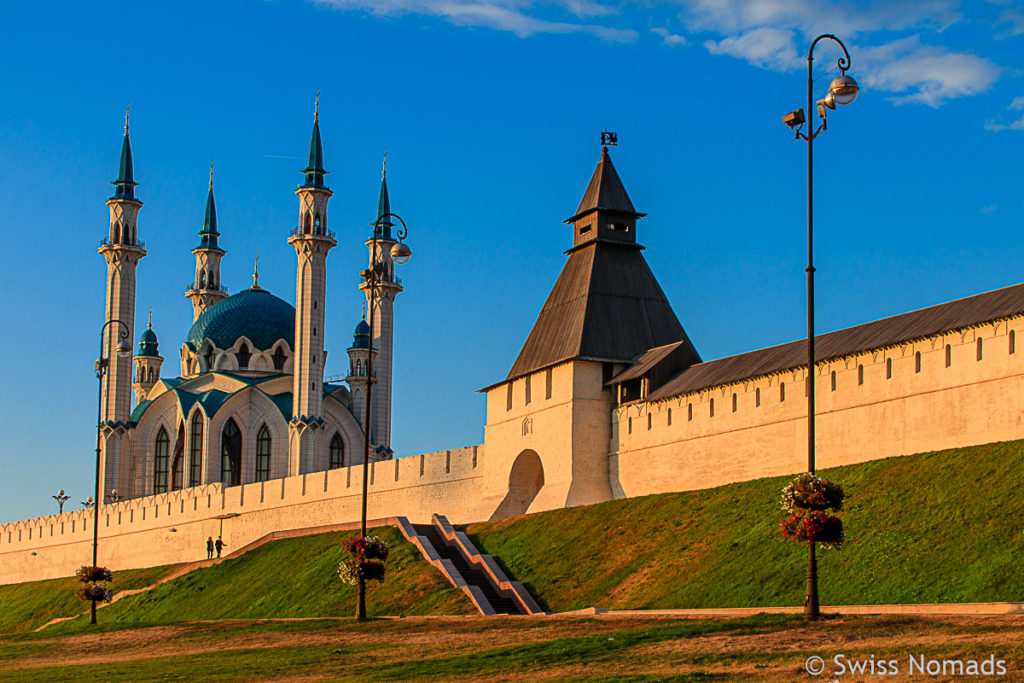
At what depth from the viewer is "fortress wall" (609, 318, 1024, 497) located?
2944 cm

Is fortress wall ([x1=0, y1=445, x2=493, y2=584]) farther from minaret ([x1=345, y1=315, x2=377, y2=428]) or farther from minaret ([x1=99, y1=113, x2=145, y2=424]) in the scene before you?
minaret ([x1=345, y1=315, x2=377, y2=428])

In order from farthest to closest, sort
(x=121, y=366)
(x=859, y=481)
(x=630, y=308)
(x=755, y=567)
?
(x=121, y=366)
(x=630, y=308)
(x=859, y=481)
(x=755, y=567)

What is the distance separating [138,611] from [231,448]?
3401cm

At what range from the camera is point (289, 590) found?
135ft

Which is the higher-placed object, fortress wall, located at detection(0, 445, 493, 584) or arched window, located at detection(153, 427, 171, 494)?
arched window, located at detection(153, 427, 171, 494)

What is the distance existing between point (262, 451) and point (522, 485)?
41671 millimetres

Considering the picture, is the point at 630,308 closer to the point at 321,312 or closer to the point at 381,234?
the point at 321,312

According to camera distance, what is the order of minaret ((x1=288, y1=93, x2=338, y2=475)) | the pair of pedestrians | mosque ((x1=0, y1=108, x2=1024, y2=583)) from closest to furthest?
mosque ((x1=0, y1=108, x2=1024, y2=583)) < the pair of pedestrians < minaret ((x1=288, y1=93, x2=338, y2=475))

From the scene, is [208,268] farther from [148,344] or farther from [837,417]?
[837,417]

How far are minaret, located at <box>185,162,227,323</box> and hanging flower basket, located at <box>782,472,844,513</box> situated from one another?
78199 mm

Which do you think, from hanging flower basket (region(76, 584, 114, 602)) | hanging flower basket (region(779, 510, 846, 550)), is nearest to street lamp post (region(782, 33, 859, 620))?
hanging flower basket (region(779, 510, 846, 550))

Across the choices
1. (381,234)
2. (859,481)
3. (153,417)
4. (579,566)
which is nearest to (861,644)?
(859,481)

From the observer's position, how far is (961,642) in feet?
52.0

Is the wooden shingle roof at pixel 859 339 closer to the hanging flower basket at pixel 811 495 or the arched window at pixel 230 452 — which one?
the hanging flower basket at pixel 811 495
